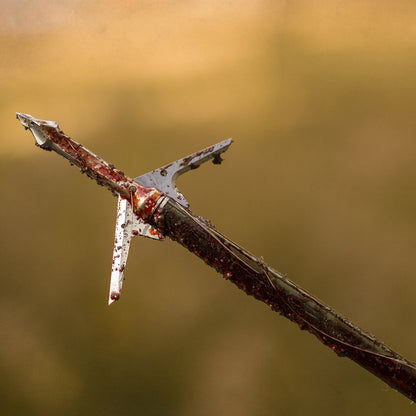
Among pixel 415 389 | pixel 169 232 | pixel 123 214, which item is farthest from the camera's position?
pixel 123 214

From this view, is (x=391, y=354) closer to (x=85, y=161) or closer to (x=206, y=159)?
(x=206, y=159)

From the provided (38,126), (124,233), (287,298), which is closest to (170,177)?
(124,233)

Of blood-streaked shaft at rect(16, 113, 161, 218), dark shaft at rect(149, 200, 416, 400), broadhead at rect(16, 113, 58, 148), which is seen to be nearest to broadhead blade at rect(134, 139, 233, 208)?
blood-streaked shaft at rect(16, 113, 161, 218)

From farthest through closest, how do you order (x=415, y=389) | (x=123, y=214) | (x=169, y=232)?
(x=123, y=214) < (x=169, y=232) < (x=415, y=389)

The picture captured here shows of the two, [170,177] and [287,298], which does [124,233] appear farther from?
[287,298]

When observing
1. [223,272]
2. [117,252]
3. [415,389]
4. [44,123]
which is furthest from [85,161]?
[415,389]

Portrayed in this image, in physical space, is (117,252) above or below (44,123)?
below

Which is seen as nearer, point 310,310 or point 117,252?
point 310,310

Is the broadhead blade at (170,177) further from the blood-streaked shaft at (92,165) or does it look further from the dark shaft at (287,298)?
the dark shaft at (287,298)
